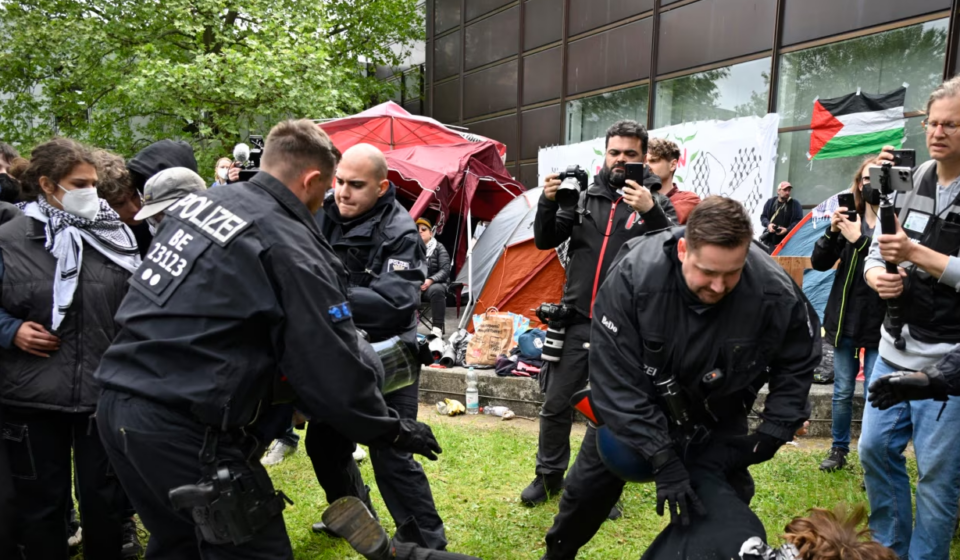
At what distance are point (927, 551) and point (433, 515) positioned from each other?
2.22 metres

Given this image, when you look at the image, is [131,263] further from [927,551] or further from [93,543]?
[927,551]

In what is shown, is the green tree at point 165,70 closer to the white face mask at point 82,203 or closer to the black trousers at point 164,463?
the white face mask at point 82,203

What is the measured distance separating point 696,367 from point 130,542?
312 cm

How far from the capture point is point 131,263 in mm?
2883

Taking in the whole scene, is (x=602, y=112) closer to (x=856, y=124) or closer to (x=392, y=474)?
(x=856, y=124)

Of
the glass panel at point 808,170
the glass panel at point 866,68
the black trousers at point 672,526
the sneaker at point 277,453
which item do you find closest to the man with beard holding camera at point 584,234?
the black trousers at point 672,526

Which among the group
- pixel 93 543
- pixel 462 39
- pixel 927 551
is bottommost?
pixel 93 543

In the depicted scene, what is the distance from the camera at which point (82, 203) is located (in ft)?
Answer: 9.12

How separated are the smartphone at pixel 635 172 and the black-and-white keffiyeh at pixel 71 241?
2.46m

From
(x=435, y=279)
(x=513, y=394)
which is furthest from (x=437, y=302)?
(x=513, y=394)

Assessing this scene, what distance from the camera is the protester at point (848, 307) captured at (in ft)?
12.9

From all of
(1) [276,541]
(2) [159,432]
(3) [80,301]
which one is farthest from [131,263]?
(1) [276,541]

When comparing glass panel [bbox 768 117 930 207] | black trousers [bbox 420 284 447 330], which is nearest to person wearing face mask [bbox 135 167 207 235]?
black trousers [bbox 420 284 447 330]

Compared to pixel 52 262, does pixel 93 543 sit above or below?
below
